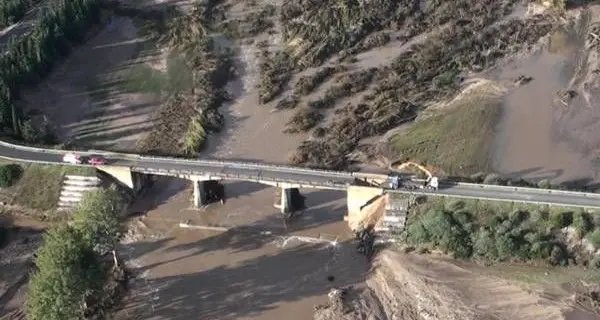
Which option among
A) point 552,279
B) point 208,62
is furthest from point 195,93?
point 552,279

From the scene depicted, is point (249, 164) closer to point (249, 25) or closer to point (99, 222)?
point (99, 222)

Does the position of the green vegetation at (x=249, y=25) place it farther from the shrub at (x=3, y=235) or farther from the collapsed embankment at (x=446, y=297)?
the collapsed embankment at (x=446, y=297)

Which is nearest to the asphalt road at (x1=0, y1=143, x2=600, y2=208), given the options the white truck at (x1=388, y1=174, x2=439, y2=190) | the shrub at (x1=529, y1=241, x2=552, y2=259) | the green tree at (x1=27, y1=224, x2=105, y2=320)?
the white truck at (x1=388, y1=174, x2=439, y2=190)

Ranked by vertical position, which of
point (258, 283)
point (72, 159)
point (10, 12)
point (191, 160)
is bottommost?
point (258, 283)

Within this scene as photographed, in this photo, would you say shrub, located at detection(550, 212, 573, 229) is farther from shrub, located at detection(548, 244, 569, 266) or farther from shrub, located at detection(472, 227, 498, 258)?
shrub, located at detection(472, 227, 498, 258)

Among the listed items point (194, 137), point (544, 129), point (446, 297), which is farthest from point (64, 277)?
point (544, 129)

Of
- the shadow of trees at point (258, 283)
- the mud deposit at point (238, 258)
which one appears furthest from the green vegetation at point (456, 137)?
the shadow of trees at point (258, 283)
